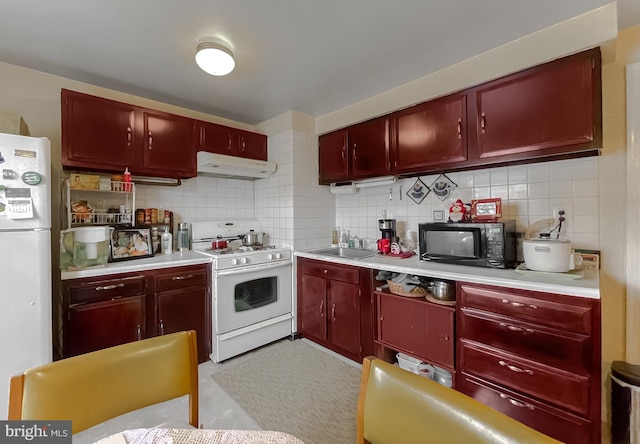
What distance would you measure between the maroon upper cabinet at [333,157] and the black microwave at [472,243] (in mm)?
1081

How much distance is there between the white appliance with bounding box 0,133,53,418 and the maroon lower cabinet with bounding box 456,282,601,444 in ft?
8.16

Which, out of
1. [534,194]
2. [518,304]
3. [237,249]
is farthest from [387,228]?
[237,249]

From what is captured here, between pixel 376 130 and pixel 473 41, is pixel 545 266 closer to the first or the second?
pixel 473 41

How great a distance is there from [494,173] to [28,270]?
314 cm

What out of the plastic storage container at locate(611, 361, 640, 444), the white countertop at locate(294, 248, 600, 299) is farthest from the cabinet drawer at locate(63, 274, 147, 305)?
the plastic storage container at locate(611, 361, 640, 444)

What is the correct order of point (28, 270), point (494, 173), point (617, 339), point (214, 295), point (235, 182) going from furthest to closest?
point (235, 182)
point (214, 295)
point (494, 173)
point (617, 339)
point (28, 270)

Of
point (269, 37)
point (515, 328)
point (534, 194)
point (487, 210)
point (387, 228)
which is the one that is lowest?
point (515, 328)

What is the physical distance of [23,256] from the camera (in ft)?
5.05

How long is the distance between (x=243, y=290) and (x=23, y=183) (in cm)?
166

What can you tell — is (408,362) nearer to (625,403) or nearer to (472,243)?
(472,243)

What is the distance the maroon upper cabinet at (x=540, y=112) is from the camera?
1.56m

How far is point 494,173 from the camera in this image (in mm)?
2180

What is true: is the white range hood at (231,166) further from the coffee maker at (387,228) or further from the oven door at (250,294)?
the coffee maker at (387,228)

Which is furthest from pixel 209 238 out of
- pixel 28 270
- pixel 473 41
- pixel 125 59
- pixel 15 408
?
pixel 473 41
